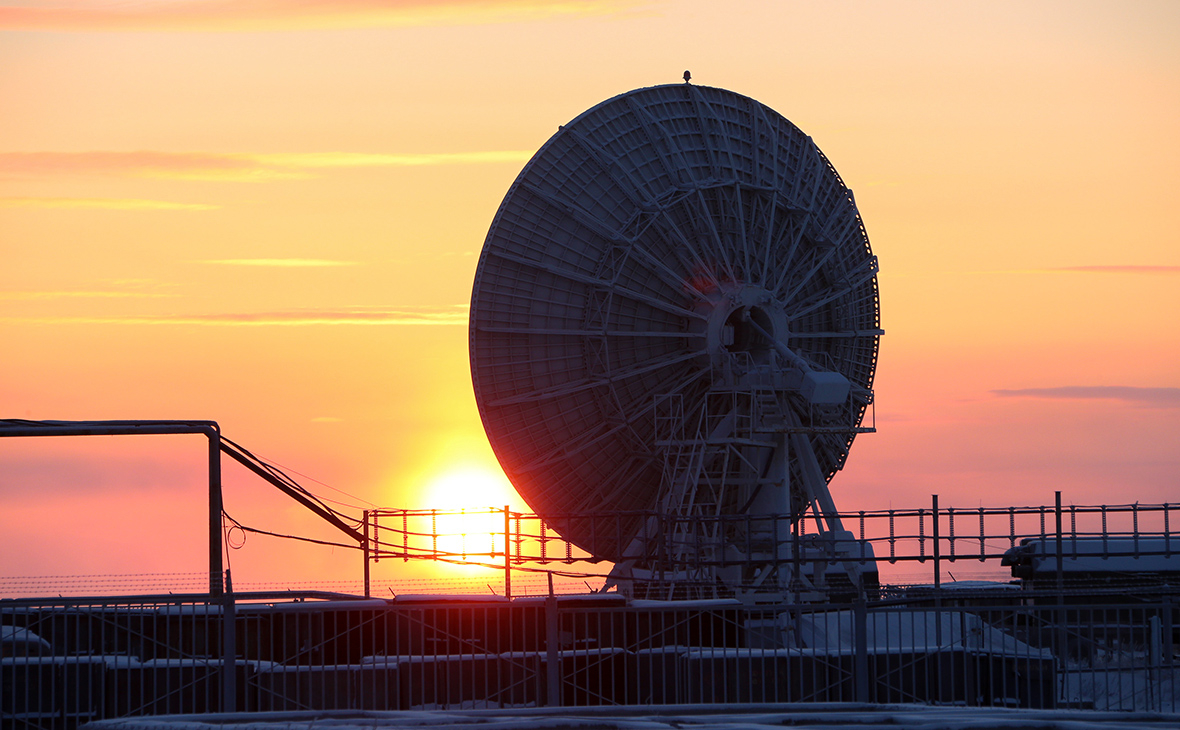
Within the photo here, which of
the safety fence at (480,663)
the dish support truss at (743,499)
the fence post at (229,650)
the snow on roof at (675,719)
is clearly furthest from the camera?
the dish support truss at (743,499)

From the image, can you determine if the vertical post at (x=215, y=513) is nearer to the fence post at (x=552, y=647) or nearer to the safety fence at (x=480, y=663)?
the safety fence at (x=480, y=663)

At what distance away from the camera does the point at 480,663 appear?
28688 mm

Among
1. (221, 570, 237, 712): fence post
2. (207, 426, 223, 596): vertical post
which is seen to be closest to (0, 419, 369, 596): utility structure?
(207, 426, 223, 596): vertical post

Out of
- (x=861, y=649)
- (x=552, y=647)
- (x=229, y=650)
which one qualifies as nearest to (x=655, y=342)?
(x=861, y=649)

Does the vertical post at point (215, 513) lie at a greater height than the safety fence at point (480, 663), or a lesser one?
greater

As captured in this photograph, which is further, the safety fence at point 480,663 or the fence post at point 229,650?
the safety fence at point 480,663

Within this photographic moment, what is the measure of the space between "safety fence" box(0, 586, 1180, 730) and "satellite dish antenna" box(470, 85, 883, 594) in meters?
11.5

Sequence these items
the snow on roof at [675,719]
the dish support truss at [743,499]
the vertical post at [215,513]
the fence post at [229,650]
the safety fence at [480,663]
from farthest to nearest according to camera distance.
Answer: the dish support truss at [743,499], the vertical post at [215,513], the safety fence at [480,663], the fence post at [229,650], the snow on roof at [675,719]

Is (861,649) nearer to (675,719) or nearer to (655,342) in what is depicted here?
(675,719)

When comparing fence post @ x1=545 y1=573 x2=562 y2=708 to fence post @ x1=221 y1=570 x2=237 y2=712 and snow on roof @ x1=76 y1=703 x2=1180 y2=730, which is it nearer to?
fence post @ x1=221 y1=570 x2=237 y2=712

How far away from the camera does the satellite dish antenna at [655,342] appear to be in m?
43.9

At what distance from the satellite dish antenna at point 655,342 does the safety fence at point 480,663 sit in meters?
11.5

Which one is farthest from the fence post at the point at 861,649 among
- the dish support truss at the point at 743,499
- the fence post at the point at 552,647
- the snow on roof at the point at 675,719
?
the dish support truss at the point at 743,499

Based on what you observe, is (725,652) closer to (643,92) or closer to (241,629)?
(241,629)
